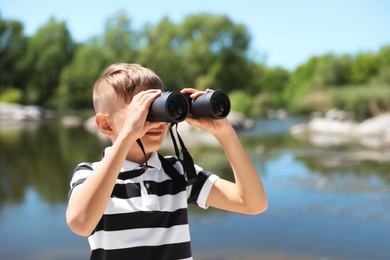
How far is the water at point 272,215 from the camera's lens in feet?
13.1

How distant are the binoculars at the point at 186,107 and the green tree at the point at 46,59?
1187 inches

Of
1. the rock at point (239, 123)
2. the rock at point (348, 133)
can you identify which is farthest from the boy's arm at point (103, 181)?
the rock at point (239, 123)

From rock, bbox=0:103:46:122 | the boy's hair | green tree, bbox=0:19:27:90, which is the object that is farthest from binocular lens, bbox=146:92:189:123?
green tree, bbox=0:19:27:90

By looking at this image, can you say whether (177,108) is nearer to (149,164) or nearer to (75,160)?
(149,164)

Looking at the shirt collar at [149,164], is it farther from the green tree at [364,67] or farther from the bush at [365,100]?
the green tree at [364,67]

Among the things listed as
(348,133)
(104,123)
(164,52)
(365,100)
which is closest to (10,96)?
(164,52)

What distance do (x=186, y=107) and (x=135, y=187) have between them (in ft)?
0.72

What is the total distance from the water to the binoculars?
112 inches

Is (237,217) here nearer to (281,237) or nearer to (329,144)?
(281,237)

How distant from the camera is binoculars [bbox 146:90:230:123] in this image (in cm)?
104

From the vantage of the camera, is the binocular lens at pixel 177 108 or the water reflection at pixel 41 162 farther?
the water reflection at pixel 41 162

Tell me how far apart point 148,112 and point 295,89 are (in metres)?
43.4

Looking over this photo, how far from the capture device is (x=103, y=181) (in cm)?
101

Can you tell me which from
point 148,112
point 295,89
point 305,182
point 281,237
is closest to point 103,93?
point 148,112
